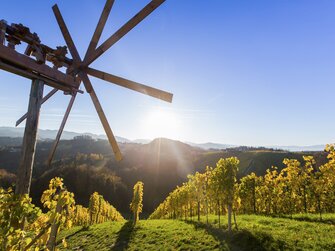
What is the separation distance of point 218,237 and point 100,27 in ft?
80.2

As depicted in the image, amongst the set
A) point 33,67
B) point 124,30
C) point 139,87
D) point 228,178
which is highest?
point 124,30

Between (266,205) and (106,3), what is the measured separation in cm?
4989

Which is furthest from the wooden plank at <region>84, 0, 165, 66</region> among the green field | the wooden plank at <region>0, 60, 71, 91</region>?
the green field

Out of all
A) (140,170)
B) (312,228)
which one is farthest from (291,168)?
(140,170)

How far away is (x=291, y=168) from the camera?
3572 cm

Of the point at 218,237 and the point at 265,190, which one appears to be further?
the point at 265,190

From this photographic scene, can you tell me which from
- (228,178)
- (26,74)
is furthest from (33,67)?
(228,178)

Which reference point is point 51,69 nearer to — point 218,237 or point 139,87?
point 139,87

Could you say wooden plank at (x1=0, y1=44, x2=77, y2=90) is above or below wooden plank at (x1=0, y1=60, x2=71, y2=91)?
above

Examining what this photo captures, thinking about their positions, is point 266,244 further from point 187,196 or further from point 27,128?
point 187,196

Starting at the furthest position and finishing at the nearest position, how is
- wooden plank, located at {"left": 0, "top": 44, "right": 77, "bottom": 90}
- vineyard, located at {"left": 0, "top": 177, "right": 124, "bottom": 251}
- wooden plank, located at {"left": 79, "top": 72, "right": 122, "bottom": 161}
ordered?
wooden plank, located at {"left": 79, "top": 72, "right": 122, "bottom": 161}, wooden plank, located at {"left": 0, "top": 44, "right": 77, "bottom": 90}, vineyard, located at {"left": 0, "top": 177, "right": 124, "bottom": 251}

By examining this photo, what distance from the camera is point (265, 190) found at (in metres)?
46.2

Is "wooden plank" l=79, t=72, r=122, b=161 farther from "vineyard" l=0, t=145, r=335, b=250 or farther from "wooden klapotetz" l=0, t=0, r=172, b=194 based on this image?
"vineyard" l=0, t=145, r=335, b=250

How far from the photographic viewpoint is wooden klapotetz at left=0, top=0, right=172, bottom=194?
472cm
